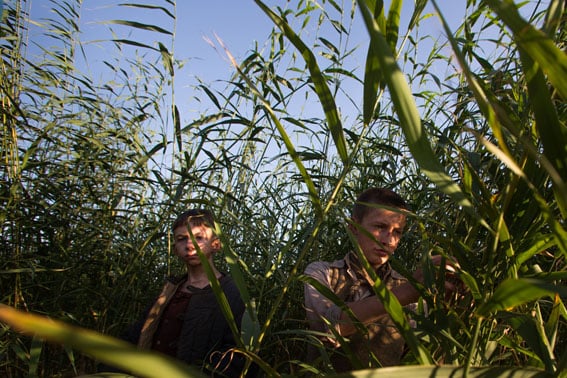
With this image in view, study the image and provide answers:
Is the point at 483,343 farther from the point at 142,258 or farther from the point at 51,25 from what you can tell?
the point at 51,25

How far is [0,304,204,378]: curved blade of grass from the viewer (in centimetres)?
28

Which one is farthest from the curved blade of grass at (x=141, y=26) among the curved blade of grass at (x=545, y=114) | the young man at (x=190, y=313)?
the curved blade of grass at (x=545, y=114)

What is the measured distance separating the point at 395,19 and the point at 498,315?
17.0 inches

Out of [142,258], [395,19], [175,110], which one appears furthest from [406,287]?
[142,258]

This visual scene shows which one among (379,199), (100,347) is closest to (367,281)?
(379,199)

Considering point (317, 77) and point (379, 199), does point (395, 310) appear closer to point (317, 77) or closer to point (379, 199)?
point (317, 77)

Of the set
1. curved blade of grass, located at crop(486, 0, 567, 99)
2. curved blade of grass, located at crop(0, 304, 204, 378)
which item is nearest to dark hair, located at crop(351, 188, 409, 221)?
curved blade of grass, located at crop(486, 0, 567, 99)

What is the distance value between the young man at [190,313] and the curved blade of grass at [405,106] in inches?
62.0

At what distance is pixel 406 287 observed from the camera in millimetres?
1031

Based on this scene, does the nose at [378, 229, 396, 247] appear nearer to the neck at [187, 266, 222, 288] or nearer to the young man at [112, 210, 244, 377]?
the young man at [112, 210, 244, 377]

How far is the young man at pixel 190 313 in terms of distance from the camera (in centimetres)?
204

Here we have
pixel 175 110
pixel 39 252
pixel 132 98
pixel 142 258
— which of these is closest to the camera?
pixel 175 110

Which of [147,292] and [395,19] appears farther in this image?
[147,292]

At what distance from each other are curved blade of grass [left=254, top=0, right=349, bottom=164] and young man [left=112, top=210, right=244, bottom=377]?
1408 mm
